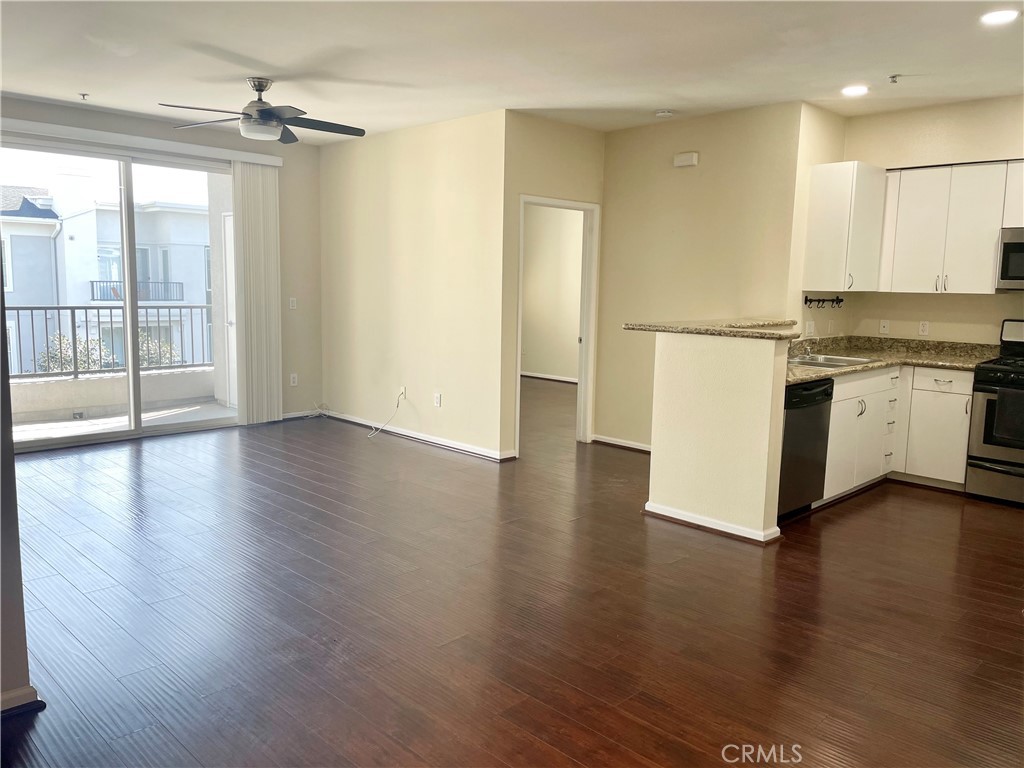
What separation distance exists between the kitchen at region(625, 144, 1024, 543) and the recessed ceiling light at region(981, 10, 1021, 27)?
5.56 feet

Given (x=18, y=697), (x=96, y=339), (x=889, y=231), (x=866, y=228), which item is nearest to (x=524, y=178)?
(x=866, y=228)

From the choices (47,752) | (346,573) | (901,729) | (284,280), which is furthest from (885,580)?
(284,280)

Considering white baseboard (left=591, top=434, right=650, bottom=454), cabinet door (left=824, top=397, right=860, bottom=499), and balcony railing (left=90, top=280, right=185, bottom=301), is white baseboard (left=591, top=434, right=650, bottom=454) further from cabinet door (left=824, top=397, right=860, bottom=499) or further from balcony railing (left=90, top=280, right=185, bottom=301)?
balcony railing (left=90, top=280, right=185, bottom=301)

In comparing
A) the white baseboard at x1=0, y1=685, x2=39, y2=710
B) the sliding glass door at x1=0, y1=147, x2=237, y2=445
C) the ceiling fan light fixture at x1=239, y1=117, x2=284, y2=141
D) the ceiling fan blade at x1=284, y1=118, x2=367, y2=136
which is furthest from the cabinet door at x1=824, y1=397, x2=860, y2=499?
the sliding glass door at x1=0, y1=147, x2=237, y2=445

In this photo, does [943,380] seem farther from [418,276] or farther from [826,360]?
[418,276]

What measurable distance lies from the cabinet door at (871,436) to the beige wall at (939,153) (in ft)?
2.65

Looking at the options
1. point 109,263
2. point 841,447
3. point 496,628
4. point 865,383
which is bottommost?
point 496,628

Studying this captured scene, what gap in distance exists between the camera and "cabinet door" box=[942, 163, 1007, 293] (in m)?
5.03

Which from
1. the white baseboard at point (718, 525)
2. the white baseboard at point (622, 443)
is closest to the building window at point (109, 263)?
the white baseboard at point (622, 443)

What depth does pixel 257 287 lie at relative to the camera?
6918 mm

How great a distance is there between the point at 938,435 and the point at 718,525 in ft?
6.97

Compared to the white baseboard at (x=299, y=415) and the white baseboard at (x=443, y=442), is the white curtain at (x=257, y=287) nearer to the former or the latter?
the white baseboard at (x=299, y=415)

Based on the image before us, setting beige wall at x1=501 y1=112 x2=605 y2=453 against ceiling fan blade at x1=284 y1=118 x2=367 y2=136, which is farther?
beige wall at x1=501 y1=112 x2=605 y2=453

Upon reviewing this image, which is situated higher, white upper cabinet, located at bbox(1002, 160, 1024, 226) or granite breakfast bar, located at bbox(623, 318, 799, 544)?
white upper cabinet, located at bbox(1002, 160, 1024, 226)
